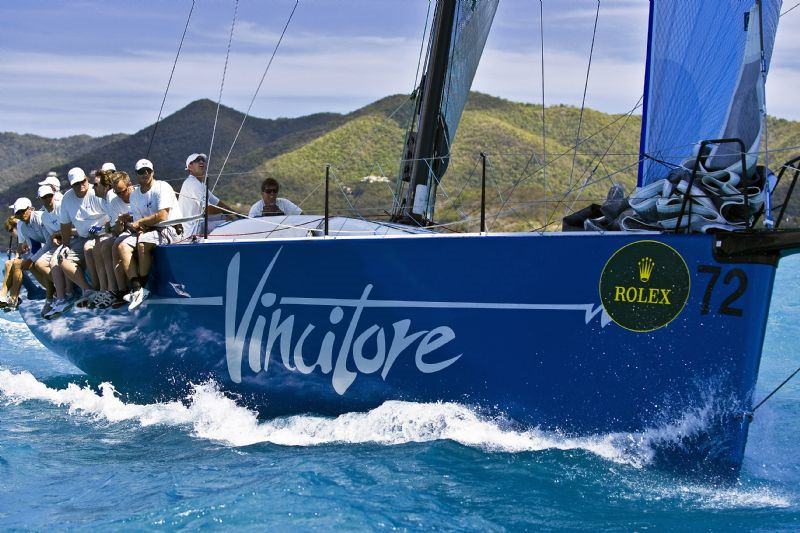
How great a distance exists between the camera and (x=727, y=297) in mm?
4812

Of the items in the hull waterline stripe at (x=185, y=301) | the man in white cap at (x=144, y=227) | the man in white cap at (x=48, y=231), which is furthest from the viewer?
the man in white cap at (x=48, y=231)

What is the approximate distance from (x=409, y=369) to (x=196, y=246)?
179 cm

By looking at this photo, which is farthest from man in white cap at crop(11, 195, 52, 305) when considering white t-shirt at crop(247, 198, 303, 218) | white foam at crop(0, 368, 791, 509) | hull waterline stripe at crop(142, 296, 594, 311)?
hull waterline stripe at crop(142, 296, 594, 311)

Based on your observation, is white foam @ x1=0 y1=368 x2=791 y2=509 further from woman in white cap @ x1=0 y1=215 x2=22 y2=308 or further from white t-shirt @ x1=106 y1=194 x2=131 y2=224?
woman in white cap @ x1=0 y1=215 x2=22 y2=308

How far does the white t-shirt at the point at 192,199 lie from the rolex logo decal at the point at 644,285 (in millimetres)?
3330

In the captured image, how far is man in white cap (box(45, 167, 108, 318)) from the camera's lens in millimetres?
7605

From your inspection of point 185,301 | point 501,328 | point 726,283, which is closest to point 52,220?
point 185,301

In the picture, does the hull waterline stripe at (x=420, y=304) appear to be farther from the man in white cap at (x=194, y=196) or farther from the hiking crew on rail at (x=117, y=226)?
the man in white cap at (x=194, y=196)

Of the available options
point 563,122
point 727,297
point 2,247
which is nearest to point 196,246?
point 727,297

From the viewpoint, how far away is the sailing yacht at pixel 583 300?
4.88 metres

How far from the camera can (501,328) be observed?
5.38m

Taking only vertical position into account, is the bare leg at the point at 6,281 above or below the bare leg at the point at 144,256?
below

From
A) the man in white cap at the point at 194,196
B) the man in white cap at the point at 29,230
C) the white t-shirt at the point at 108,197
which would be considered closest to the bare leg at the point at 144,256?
the man in white cap at the point at 194,196

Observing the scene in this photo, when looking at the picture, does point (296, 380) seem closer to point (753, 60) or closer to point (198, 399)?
point (198, 399)
